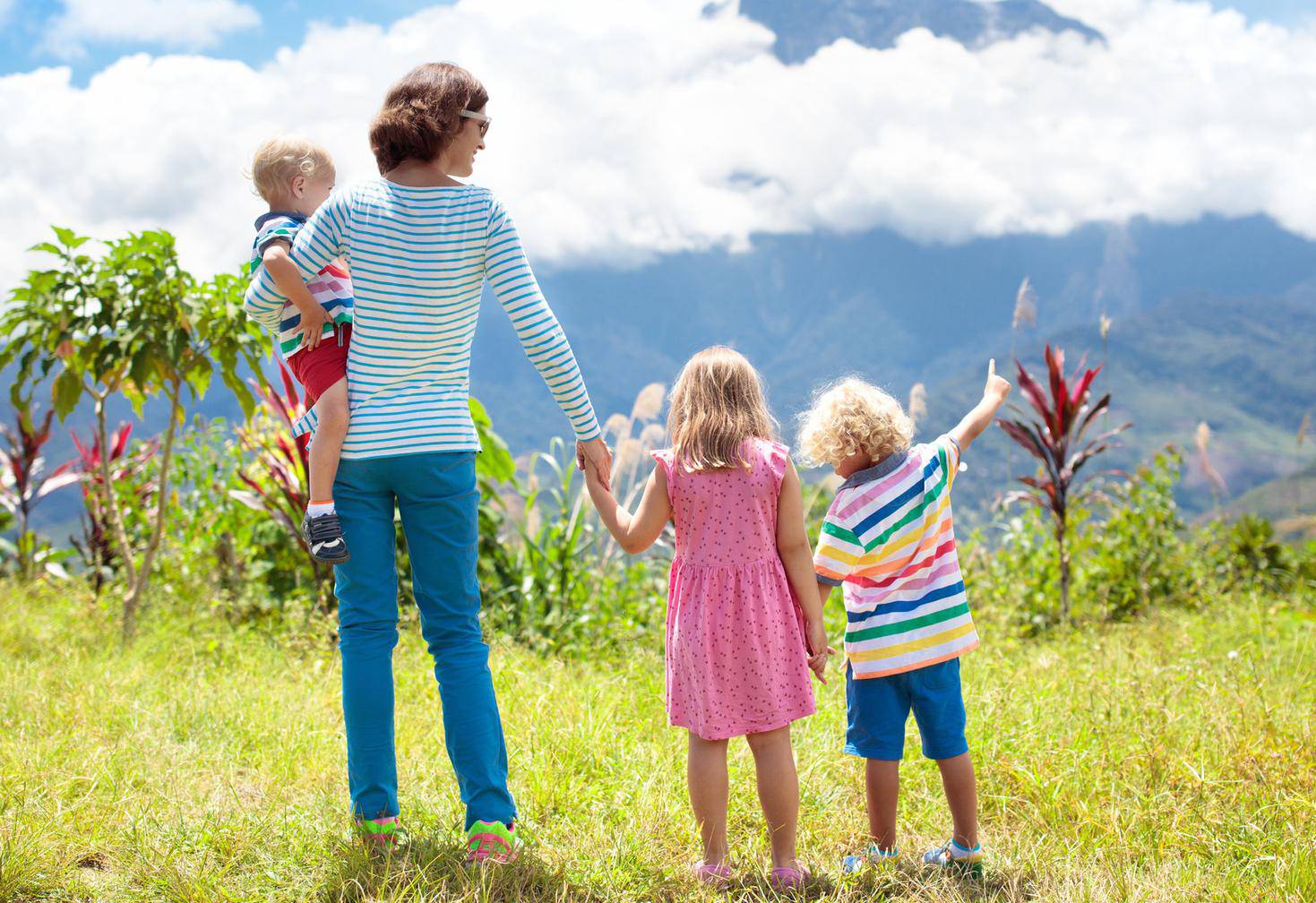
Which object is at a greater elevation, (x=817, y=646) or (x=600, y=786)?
(x=817, y=646)

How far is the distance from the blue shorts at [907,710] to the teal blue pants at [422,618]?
0.85 metres

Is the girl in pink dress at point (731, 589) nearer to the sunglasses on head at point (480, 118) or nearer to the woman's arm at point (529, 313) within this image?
the woman's arm at point (529, 313)

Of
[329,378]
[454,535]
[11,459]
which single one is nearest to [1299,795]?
[454,535]

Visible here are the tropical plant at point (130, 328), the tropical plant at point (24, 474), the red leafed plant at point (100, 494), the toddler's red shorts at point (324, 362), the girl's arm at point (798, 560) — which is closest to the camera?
the toddler's red shorts at point (324, 362)

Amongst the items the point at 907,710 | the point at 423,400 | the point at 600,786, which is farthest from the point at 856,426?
the point at 600,786

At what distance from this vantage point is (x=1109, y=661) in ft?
13.6

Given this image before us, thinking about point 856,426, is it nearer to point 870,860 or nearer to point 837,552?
point 837,552

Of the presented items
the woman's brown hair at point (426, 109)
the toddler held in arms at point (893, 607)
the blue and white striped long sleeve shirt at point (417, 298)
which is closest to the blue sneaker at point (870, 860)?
the toddler held in arms at point (893, 607)

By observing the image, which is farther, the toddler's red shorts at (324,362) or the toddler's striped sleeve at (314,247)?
the toddler's red shorts at (324,362)

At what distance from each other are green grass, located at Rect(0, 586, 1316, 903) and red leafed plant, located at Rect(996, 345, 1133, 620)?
160cm

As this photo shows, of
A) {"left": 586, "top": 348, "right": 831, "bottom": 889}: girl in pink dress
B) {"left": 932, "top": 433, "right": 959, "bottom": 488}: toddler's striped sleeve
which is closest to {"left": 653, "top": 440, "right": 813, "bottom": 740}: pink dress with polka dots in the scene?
{"left": 586, "top": 348, "right": 831, "bottom": 889}: girl in pink dress

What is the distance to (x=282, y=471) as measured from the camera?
4859 mm

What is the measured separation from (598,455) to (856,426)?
63 centimetres

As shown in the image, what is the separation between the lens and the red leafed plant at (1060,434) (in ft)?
18.1
